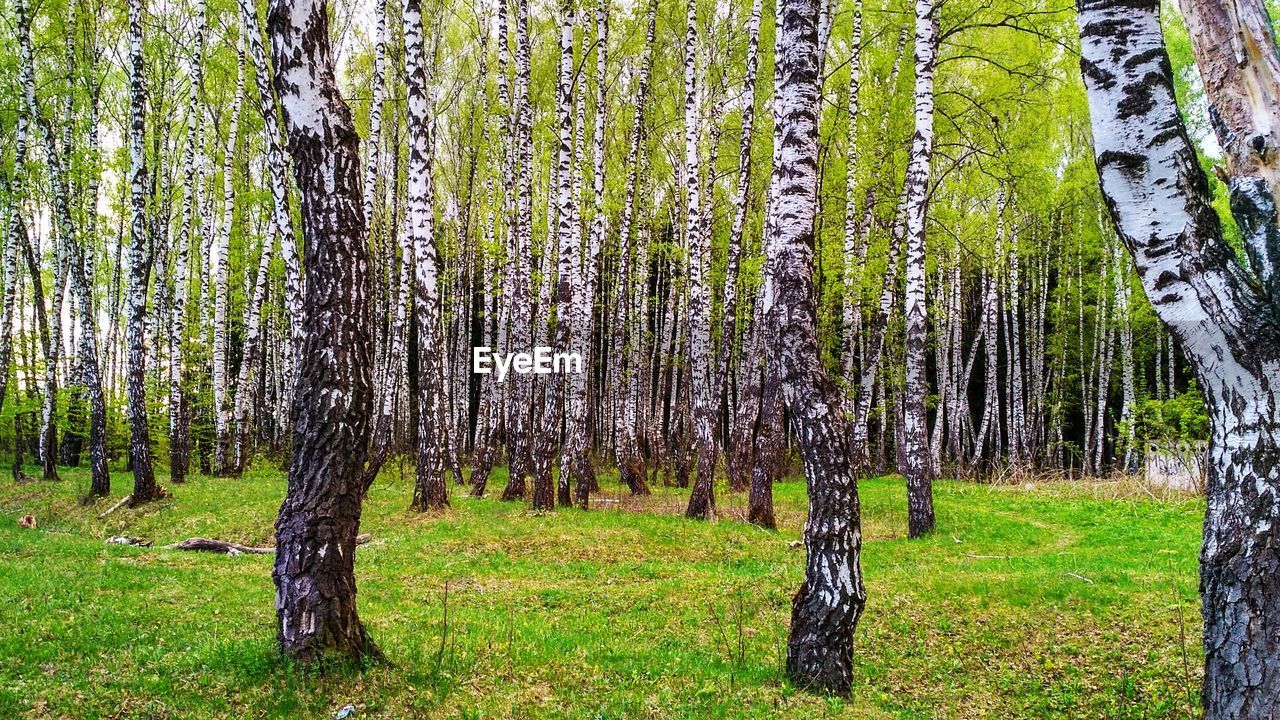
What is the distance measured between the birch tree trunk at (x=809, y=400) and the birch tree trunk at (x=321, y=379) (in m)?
3.02

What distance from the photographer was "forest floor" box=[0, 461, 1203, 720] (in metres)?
4.49

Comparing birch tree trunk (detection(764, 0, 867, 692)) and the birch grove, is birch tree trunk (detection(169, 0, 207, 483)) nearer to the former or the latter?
the birch grove

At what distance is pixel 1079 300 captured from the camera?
25.9 m

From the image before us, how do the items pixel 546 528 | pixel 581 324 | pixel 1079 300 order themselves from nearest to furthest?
pixel 546 528 < pixel 581 324 < pixel 1079 300

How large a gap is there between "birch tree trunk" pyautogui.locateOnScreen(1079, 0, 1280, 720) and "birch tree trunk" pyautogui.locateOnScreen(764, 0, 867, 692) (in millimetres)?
2079

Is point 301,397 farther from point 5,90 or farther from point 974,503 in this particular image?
point 5,90

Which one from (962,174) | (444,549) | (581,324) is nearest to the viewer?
(444,549)

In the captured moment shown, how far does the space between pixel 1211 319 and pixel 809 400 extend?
2.41 metres

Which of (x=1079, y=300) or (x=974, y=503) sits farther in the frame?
(x=1079, y=300)

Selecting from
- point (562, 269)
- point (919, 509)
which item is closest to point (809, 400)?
point (919, 509)

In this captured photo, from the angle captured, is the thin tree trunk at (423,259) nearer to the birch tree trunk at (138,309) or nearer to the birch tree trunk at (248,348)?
the birch tree trunk at (138,309)

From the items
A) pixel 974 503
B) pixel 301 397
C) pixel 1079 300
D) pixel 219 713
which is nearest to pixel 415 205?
pixel 301 397

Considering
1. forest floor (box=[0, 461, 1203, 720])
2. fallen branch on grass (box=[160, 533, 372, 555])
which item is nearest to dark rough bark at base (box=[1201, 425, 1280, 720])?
forest floor (box=[0, 461, 1203, 720])

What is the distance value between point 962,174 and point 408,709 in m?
21.5
